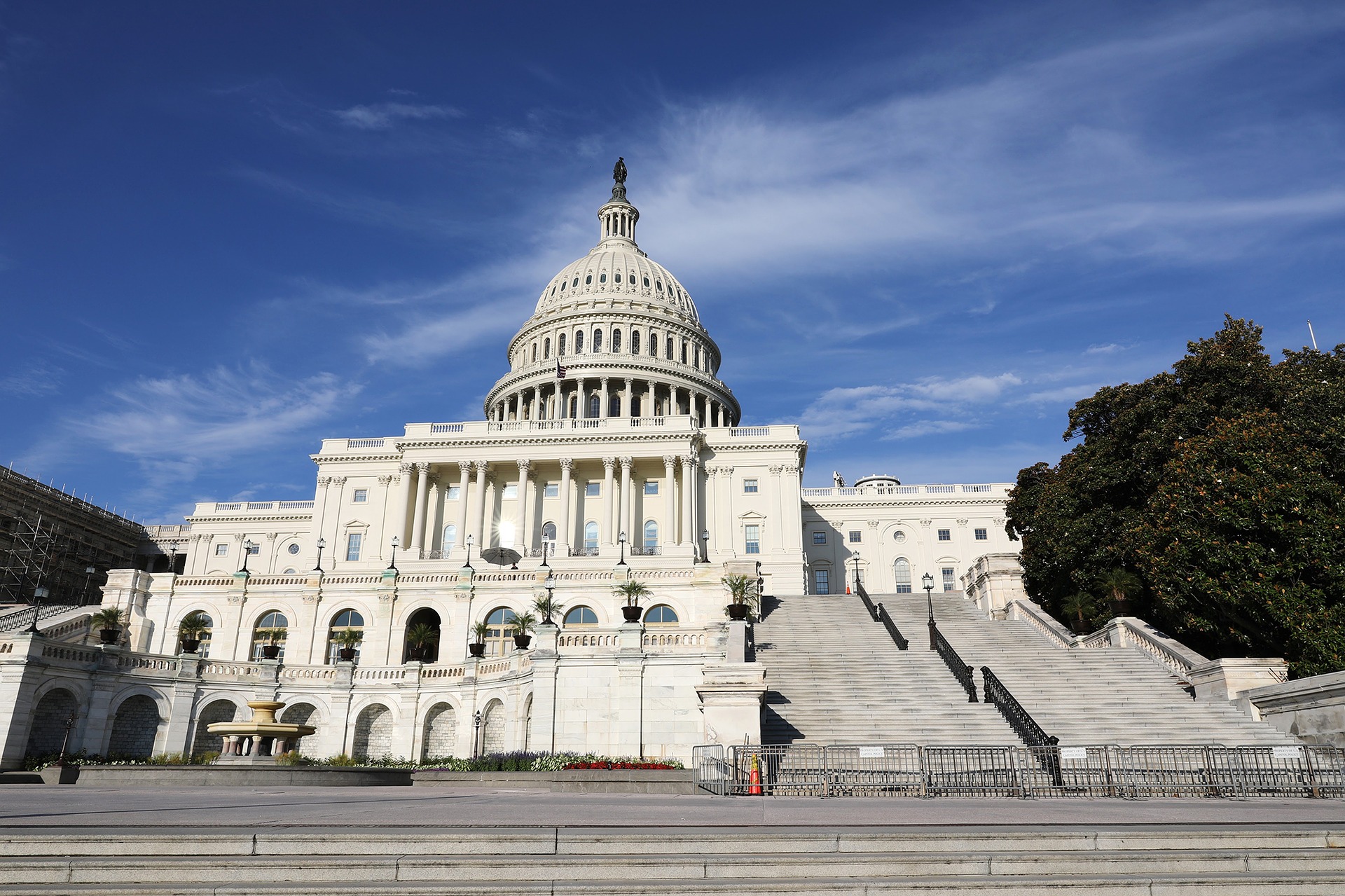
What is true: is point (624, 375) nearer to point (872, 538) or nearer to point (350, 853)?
point (872, 538)

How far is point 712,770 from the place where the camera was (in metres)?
20.0

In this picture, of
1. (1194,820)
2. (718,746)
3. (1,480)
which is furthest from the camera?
(1,480)

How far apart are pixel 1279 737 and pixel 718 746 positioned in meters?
15.0

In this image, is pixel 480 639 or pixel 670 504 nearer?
pixel 480 639

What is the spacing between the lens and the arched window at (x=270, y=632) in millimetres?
44062

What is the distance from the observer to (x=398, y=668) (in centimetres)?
3653

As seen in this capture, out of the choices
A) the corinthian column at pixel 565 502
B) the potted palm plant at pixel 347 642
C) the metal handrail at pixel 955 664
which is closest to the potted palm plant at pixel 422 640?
the potted palm plant at pixel 347 642

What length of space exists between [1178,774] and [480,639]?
28.9 m

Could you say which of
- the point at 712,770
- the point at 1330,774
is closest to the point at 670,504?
the point at 712,770

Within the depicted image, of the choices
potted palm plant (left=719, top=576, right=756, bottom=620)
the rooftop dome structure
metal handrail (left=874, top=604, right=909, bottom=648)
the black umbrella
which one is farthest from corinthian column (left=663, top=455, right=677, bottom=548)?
metal handrail (left=874, top=604, right=909, bottom=648)

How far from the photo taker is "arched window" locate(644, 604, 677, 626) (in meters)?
45.2

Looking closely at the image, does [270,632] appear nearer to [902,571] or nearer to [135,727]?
[135,727]

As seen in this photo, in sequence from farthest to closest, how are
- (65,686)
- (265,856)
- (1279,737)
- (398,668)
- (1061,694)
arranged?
(398,668) < (65,686) < (1061,694) < (1279,737) < (265,856)

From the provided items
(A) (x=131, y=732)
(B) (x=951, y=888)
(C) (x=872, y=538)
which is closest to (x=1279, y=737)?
(B) (x=951, y=888)
